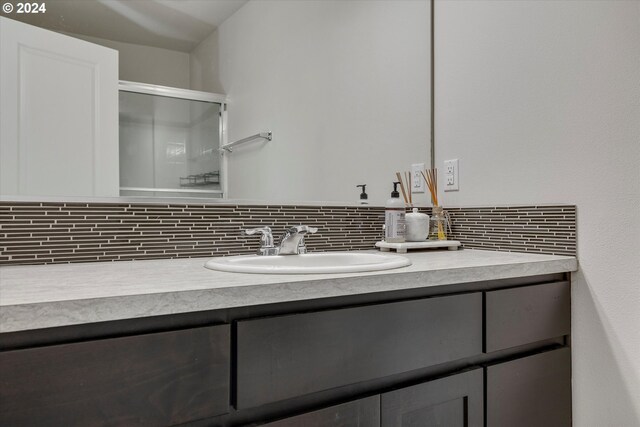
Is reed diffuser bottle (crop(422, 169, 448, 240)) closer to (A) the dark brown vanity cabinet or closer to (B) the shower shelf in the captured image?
(A) the dark brown vanity cabinet

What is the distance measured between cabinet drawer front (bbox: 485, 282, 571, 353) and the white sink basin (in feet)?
0.84

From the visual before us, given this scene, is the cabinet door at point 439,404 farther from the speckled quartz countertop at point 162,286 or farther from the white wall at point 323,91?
the white wall at point 323,91

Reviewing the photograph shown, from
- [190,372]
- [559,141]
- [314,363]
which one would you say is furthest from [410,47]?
[190,372]

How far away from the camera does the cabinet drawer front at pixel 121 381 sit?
1.87ft

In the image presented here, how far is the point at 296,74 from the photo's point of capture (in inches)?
58.2

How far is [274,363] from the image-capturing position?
0.76 m

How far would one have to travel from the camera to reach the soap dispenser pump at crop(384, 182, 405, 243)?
147 cm

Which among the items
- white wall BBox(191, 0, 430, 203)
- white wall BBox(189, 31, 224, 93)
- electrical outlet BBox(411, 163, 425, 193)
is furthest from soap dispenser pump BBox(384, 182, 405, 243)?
white wall BBox(189, 31, 224, 93)

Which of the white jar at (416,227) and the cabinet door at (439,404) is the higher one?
the white jar at (416,227)

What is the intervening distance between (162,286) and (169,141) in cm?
59

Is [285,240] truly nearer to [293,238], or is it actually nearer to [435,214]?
[293,238]

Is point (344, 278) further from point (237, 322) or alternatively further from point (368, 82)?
point (368, 82)

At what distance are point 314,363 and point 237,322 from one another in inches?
6.6

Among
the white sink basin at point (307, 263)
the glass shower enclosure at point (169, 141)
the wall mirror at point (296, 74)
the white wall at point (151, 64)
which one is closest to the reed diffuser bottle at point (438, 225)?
the wall mirror at point (296, 74)
